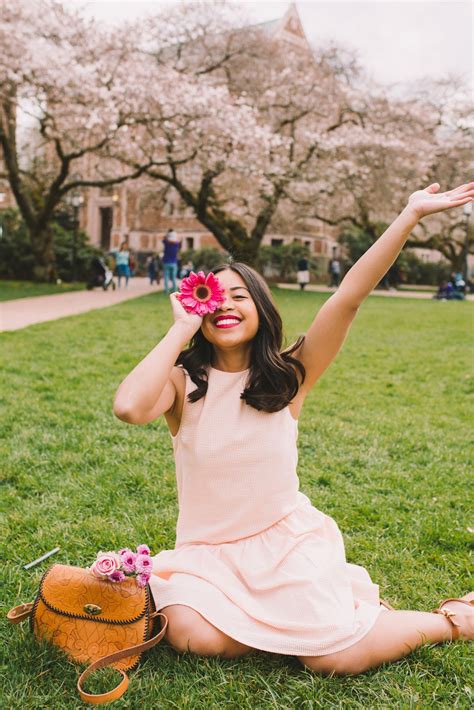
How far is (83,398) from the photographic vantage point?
563cm

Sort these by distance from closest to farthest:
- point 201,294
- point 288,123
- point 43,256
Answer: point 201,294 → point 43,256 → point 288,123

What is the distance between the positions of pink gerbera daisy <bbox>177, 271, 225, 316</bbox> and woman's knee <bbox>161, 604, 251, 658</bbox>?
1007 mm

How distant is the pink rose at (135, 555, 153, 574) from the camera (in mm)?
2104

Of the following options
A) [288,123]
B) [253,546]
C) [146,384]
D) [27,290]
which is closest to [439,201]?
[146,384]

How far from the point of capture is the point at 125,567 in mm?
2127

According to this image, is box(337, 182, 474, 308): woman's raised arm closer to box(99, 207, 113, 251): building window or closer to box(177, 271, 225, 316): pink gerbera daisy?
box(177, 271, 225, 316): pink gerbera daisy

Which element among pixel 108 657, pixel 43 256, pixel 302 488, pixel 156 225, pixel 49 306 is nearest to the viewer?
pixel 108 657

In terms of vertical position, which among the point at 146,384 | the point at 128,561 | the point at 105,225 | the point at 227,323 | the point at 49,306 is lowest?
the point at 49,306

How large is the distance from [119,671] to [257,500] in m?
0.71

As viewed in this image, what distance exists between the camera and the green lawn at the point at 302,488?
2.03 meters

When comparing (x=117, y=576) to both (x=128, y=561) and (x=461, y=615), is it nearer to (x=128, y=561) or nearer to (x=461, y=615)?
(x=128, y=561)

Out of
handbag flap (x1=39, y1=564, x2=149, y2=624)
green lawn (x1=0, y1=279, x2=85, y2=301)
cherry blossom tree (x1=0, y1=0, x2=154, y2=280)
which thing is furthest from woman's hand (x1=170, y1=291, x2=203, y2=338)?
cherry blossom tree (x1=0, y1=0, x2=154, y2=280)

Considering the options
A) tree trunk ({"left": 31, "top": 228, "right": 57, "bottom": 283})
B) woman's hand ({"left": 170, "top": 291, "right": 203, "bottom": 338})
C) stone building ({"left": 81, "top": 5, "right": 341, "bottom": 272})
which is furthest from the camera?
stone building ({"left": 81, "top": 5, "right": 341, "bottom": 272})

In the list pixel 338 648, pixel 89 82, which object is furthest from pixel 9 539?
pixel 89 82
